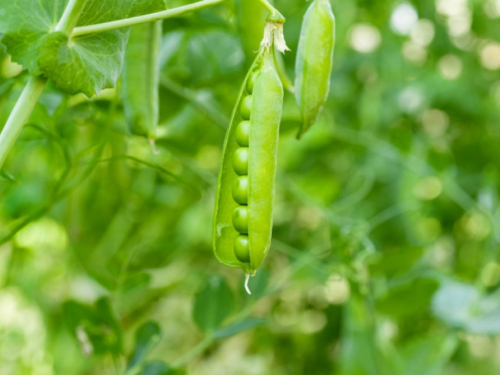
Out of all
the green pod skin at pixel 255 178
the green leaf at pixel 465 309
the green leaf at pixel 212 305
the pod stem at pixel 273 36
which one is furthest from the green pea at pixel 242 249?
the green leaf at pixel 465 309

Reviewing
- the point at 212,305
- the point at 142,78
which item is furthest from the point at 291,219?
the point at 142,78

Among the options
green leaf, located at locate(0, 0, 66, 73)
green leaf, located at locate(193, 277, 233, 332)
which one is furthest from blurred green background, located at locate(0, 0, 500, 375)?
green leaf, located at locate(0, 0, 66, 73)

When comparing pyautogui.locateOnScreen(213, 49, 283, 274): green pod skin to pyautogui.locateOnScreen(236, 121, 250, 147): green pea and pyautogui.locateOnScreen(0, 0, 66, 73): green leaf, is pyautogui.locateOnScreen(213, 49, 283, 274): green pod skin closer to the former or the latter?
pyautogui.locateOnScreen(236, 121, 250, 147): green pea

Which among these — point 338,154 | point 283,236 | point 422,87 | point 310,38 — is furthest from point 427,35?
point 310,38

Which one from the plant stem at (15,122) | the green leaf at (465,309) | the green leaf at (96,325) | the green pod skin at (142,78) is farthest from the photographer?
the green leaf at (465,309)

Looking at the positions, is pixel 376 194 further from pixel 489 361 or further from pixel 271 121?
pixel 271 121

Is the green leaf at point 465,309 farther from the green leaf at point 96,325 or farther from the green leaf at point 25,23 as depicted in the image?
the green leaf at point 25,23

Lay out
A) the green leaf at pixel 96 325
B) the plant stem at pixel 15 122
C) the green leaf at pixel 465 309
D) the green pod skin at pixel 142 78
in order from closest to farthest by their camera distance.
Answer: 1. the plant stem at pixel 15 122
2. the green pod skin at pixel 142 78
3. the green leaf at pixel 96 325
4. the green leaf at pixel 465 309
